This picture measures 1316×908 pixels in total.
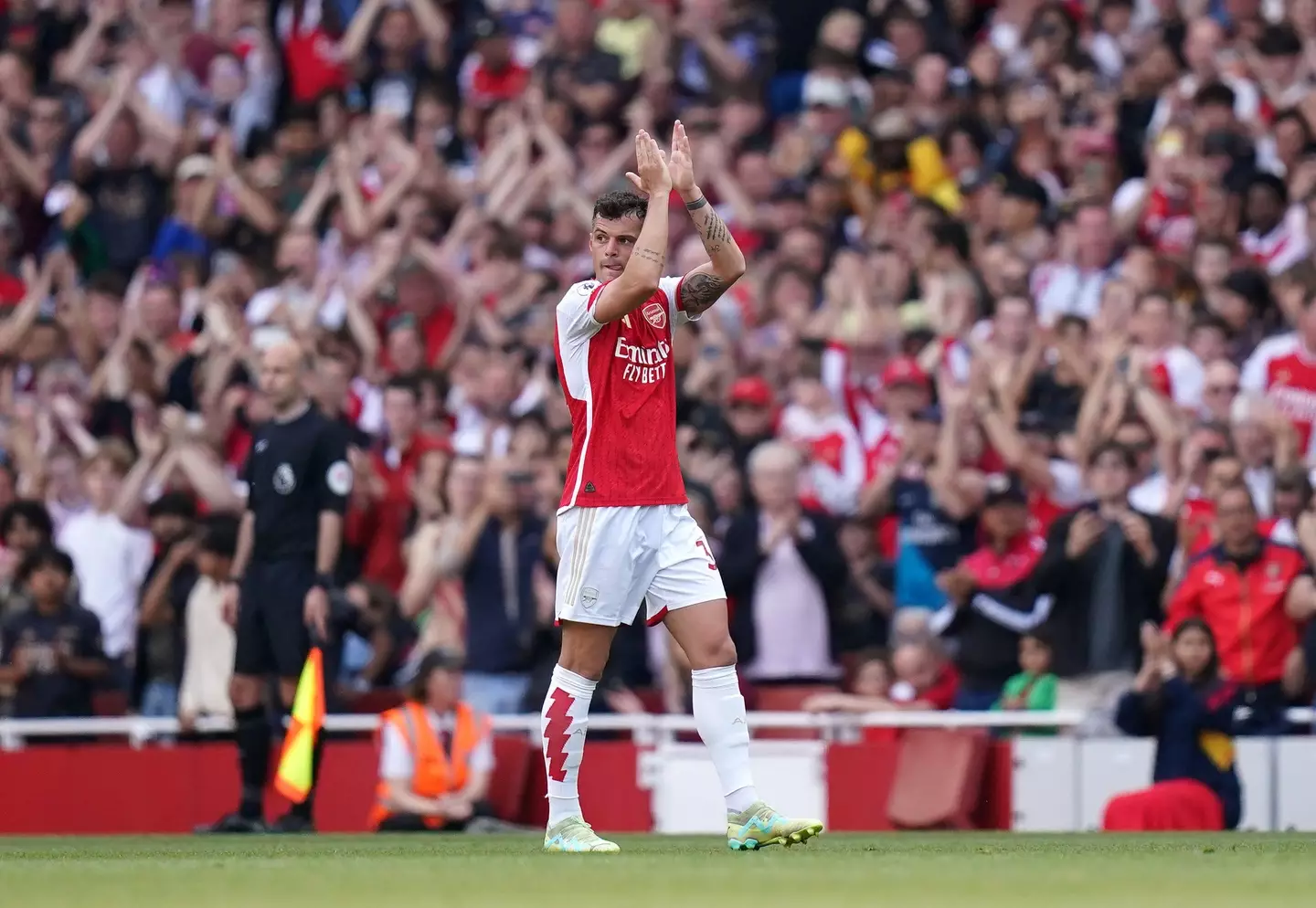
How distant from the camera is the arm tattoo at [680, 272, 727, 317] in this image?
9508 millimetres

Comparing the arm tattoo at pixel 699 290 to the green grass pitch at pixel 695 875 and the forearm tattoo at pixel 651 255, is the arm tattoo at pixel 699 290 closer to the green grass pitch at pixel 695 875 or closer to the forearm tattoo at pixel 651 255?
the forearm tattoo at pixel 651 255

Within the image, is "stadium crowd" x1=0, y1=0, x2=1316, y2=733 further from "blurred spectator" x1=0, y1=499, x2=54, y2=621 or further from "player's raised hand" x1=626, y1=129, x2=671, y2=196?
"player's raised hand" x1=626, y1=129, x2=671, y2=196

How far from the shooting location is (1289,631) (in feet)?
43.3

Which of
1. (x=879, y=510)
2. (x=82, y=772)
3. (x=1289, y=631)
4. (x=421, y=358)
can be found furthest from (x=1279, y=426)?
(x=82, y=772)

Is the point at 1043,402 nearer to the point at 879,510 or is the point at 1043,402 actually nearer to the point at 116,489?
the point at 879,510

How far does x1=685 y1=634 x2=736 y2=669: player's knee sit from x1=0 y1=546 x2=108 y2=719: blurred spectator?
22.4 ft

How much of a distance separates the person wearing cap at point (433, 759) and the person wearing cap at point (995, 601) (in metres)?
2.72

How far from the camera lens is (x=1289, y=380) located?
14.7m

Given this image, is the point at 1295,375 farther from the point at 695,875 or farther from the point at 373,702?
the point at 695,875

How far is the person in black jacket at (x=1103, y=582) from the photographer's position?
1369 centimetres

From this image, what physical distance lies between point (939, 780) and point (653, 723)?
1694 millimetres

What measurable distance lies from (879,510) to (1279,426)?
2433mm

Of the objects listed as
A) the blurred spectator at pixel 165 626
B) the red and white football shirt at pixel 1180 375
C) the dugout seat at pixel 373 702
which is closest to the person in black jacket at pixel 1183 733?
the red and white football shirt at pixel 1180 375

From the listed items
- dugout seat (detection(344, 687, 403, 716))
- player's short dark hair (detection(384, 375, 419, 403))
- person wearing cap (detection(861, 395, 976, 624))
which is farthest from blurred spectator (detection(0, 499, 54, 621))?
person wearing cap (detection(861, 395, 976, 624))
